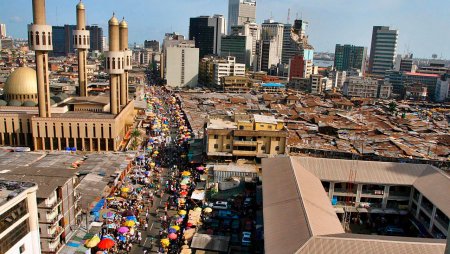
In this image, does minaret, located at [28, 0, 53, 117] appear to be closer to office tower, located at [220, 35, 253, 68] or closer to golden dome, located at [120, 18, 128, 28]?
golden dome, located at [120, 18, 128, 28]

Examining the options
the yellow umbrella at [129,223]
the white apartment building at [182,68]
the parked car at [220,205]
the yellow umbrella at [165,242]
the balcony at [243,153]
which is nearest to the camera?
the yellow umbrella at [165,242]

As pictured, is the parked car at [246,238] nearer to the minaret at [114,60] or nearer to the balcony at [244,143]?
the balcony at [244,143]

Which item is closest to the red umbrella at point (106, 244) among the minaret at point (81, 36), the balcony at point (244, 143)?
the balcony at point (244, 143)

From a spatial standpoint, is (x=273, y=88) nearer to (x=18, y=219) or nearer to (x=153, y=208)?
(x=153, y=208)

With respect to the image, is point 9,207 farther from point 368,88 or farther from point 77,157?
point 368,88

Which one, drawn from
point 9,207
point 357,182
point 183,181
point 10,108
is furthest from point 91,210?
point 10,108

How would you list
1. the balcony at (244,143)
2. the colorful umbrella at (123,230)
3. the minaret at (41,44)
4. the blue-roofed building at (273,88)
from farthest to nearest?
the blue-roofed building at (273,88) → the minaret at (41,44) → the balcony at (244,143) → the colorful umbrella at (123,230)
